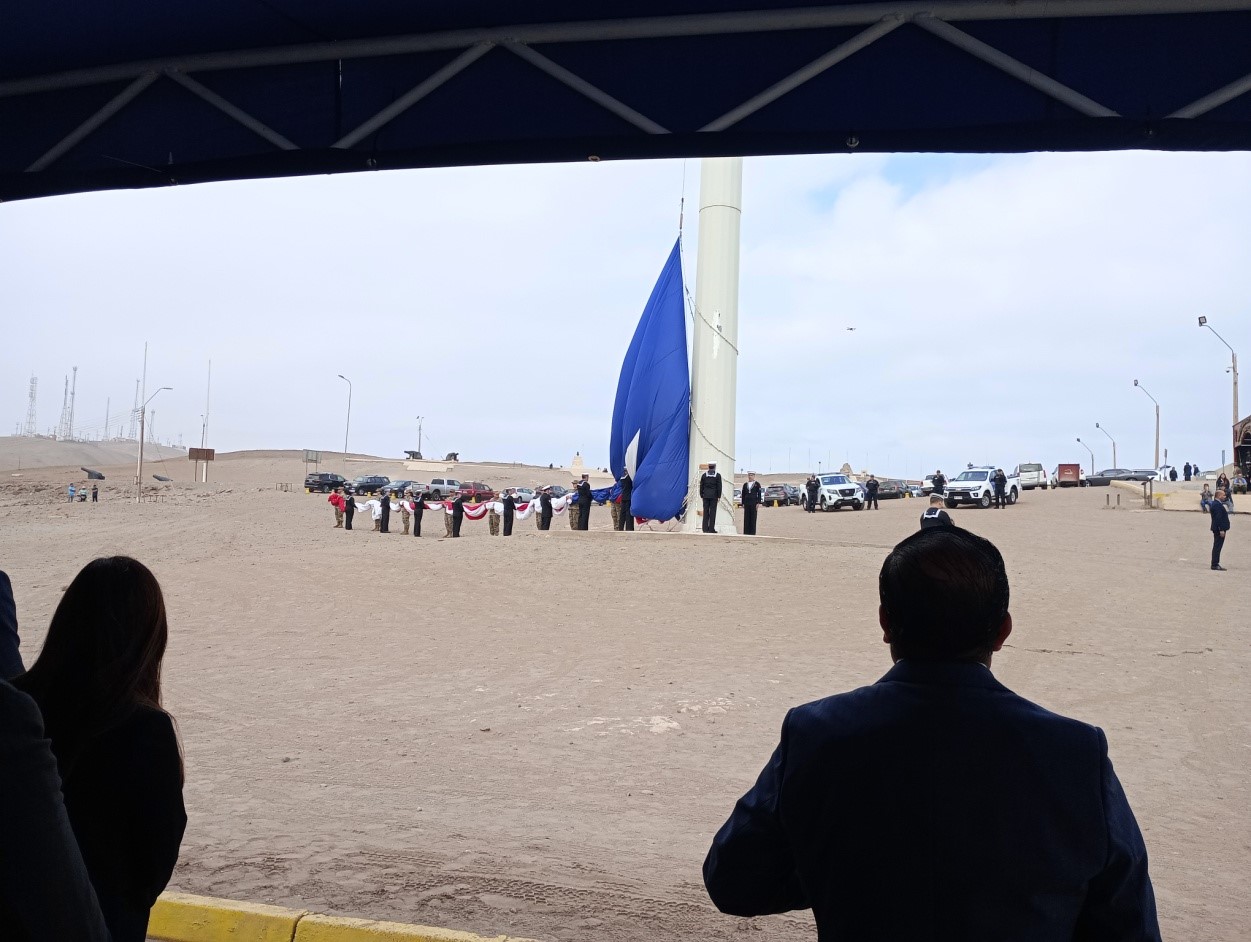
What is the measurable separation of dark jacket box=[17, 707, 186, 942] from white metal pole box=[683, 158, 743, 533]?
2322 centimetres

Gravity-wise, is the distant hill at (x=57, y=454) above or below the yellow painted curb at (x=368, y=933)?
above

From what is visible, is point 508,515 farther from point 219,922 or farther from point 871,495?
point 219,922

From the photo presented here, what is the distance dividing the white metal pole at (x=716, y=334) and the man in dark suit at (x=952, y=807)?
23475 millimetres

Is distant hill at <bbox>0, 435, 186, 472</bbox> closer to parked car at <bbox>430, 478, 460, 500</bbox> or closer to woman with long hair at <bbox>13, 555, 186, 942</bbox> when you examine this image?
parked car at <bbox>430, 478, 460, 500</bbox>

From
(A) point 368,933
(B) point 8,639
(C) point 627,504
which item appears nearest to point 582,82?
(B) point 8,639

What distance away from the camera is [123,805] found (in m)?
2.16

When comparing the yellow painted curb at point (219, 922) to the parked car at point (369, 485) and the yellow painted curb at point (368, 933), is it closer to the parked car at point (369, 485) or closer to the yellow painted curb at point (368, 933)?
the yellow painted curb at point (368, 933)

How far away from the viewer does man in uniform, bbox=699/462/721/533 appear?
23688 mm

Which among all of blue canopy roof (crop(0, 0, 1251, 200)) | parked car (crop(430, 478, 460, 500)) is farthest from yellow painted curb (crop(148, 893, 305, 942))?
parked car (crop(430, 478, 460, 500))

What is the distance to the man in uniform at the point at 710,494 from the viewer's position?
933 inches

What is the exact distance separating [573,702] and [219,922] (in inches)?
223

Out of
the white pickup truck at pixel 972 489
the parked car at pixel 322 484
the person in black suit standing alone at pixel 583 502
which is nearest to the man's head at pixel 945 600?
the person in black suit standing alone at pixel 583 502

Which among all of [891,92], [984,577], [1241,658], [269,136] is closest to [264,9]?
[269,136]

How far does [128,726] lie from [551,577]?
1674cm
